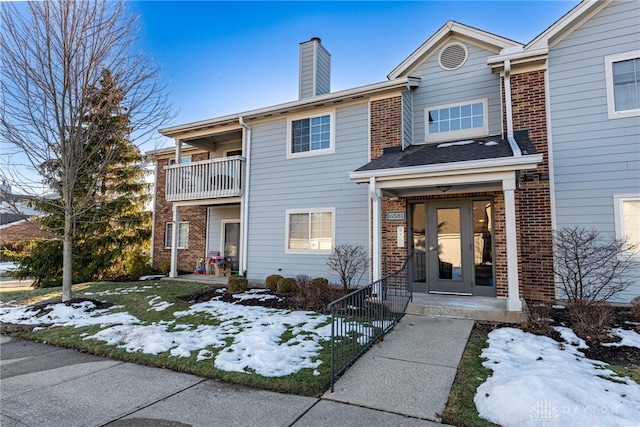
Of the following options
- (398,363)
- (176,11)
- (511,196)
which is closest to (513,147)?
(511,196)

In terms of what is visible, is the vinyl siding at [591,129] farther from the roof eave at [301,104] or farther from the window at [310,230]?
the window at [310,230]

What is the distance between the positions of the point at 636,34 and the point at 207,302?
11.3m

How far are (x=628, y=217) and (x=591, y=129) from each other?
1958 millimetres

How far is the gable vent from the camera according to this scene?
9.12 metres

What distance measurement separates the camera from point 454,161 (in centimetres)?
692

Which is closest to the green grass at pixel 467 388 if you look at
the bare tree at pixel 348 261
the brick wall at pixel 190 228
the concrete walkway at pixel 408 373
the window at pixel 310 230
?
the concrete walkway at pixel 408 373

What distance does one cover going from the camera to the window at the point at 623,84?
7.07 metres

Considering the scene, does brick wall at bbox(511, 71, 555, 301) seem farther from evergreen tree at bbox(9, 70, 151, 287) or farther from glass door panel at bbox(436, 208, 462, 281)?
evergreen tree at bbox(9, 70, 151, 287)

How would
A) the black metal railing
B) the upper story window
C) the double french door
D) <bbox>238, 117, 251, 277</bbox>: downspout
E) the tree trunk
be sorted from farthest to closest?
<bbox>238, 117, 251, 277</bbox>: downspout
the upper story window
the tree trunk
the double french door
the black metal railing

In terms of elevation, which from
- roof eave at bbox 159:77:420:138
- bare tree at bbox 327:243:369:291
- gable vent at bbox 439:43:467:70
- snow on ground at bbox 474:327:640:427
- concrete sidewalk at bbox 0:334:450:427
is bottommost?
concrete sidewalk at bbox 0:334:450:427

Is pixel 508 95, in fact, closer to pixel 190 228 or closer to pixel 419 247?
pixel 419 247

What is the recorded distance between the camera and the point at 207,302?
337 inches

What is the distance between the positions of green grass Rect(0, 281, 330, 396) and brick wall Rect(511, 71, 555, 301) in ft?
16.9

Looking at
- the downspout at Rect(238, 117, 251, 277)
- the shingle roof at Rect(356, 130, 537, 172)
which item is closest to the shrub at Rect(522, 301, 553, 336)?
the shingle roof at Rect(356, 130, 537, 172)
